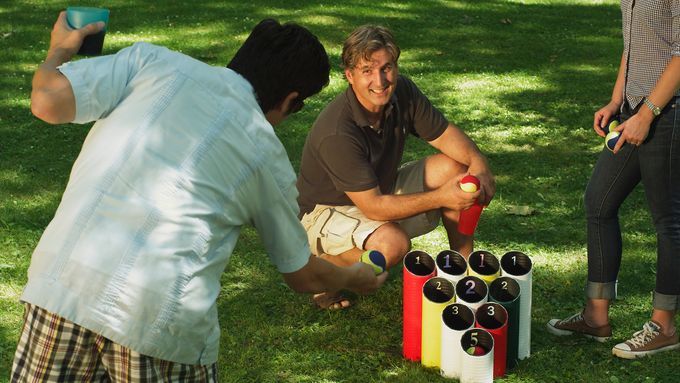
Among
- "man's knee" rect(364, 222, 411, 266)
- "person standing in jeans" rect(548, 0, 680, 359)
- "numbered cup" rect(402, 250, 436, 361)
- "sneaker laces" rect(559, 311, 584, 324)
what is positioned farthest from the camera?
"man's knee" rect(364, 222, 411, 266)

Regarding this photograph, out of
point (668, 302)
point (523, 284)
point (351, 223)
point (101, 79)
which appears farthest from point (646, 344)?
point (101, 79)

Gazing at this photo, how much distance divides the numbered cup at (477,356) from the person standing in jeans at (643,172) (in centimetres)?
70

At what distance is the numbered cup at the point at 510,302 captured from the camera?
173 inches

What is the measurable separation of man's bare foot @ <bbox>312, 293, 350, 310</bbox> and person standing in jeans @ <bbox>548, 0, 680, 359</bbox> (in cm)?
99

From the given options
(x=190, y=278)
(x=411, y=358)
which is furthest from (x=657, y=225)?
(x=190, y=278)

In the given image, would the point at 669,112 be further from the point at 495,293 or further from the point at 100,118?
the point at 100,118

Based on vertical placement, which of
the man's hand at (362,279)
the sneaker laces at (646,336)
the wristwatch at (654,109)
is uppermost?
the wristwatch at (654,109)

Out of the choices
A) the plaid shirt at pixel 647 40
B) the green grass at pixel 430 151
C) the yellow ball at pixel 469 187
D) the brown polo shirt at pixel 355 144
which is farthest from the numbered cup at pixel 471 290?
the plaid shirt at pixel 647 40

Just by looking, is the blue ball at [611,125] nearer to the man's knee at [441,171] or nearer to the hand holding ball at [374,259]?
the man's knee at [441,171]

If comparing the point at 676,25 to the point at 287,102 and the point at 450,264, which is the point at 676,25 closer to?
the point at 450,264

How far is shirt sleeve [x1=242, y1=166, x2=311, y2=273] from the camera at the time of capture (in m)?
2.82

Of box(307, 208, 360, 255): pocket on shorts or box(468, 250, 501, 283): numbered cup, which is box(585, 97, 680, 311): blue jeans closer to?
box(468, 250, 501, 283): numbered cup

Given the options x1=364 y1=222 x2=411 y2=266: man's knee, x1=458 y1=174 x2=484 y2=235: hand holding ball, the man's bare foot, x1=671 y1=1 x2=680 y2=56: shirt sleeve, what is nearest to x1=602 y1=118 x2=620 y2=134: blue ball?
x1=671 y1=1 x2=680 y2=56: shirt sleeve

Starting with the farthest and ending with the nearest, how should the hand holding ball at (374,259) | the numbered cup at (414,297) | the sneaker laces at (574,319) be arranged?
1. the sneaker laces at (574,319)
2. the numbered cup at (414,297)
3. the hand holding ball at (374,259)
